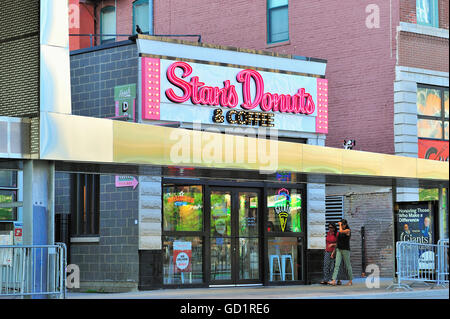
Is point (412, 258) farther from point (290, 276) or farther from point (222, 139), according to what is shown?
point (222, 139)

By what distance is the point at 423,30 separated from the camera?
2722 cm

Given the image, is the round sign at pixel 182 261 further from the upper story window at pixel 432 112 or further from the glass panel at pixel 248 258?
the upper story window at pixel 432 112

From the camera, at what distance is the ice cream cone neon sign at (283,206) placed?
22.7 metres

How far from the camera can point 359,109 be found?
27.7 metres

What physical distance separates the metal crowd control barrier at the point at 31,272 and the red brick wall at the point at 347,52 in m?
15.4

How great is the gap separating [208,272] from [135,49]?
5.83 meters

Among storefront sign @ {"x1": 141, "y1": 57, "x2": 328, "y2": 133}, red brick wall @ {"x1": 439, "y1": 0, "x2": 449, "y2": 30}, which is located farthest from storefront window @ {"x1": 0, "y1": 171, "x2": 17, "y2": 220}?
red brick wall @ {"x1": 439, "y1": 0, "x2": 449, "y2": 30}

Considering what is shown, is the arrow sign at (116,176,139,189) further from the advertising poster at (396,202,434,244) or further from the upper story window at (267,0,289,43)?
the upper story window at (267,0,289,43)

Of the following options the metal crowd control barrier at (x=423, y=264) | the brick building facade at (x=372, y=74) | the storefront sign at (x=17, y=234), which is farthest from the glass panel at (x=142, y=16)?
the metal crowd control barrier at (x=423, y=264)

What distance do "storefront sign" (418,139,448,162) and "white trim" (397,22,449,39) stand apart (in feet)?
11.4

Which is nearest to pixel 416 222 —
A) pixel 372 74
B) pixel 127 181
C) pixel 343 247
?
pixel 343 247

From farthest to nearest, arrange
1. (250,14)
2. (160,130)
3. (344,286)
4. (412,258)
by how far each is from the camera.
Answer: (250,14) → (344,286) → (412,258) → (160,130)

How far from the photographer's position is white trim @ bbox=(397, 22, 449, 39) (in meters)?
26.7

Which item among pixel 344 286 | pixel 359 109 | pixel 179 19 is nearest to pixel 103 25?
pixel 179 19
